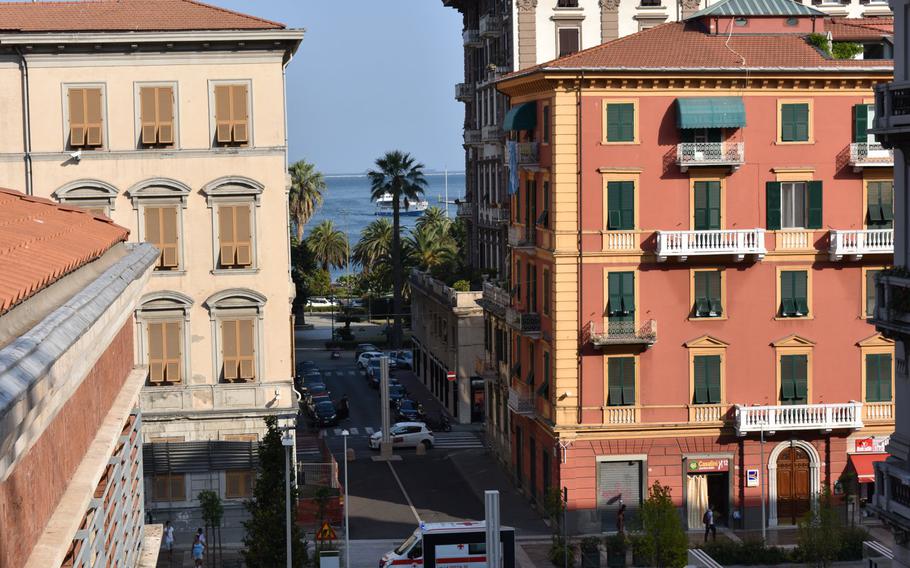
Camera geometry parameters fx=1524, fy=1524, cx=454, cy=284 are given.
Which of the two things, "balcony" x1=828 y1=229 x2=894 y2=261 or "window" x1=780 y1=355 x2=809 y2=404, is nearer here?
"balcony" x1=828 y1=229 x2=894 y2=261

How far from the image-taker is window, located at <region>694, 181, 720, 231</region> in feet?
171

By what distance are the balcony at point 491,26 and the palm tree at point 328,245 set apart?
176ft

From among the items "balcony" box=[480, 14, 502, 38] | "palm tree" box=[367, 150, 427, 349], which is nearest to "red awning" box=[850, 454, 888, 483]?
"balcony" box=[480, 14, 502, 38]

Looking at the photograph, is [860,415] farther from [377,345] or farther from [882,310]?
[377,345]

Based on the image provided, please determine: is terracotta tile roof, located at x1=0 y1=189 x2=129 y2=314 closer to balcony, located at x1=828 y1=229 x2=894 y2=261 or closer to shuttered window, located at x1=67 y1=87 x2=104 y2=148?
shuttered window, located at x1=67 y1=87 x2=104 y2=148

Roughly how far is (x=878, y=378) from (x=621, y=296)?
374 inches

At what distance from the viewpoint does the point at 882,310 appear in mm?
30109

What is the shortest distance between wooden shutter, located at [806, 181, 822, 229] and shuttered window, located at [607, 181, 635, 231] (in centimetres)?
618

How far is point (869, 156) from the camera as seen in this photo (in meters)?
51.9

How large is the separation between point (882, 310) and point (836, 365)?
75.7ft

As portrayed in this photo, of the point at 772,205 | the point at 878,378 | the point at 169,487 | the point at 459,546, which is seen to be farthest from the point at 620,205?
the point at 169,487

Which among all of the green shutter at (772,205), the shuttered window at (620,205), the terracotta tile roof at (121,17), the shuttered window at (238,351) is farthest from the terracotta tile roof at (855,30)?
the shuttered window at (238,351)

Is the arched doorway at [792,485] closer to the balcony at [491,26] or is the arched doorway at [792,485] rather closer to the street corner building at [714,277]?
the street corner building at [714,277]

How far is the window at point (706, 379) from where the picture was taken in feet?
171
